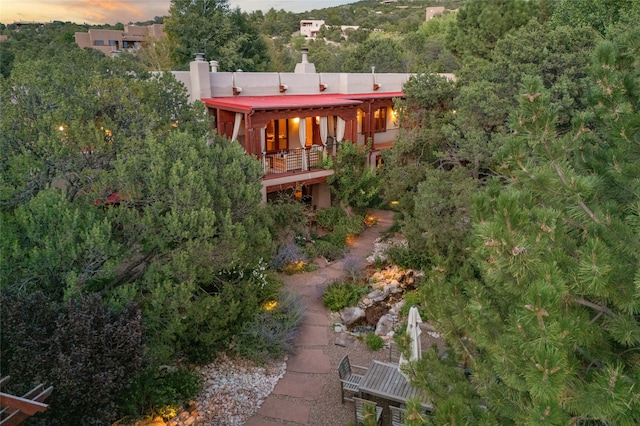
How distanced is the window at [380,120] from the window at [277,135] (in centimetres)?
519

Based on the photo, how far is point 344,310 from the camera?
Answer: 37.6ft

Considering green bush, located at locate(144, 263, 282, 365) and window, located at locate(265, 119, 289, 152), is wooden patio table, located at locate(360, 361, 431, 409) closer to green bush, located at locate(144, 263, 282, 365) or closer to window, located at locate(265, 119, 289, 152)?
green bush, located at locate(144, 263, 282, 365)

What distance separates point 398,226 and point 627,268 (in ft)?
42.9

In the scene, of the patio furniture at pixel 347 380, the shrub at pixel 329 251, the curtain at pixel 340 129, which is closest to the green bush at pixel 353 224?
the shrub at pixel 329 251

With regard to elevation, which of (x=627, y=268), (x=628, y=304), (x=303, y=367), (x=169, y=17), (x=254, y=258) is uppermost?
(x=169, y=17)

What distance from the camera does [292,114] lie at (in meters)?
15.6

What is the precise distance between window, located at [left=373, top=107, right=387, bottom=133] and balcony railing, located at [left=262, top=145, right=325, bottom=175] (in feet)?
18.9

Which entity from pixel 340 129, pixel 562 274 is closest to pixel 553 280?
pixel 562 274

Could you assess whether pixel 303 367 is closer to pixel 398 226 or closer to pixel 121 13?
pixel 398 226

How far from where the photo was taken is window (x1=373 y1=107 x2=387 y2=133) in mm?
21862

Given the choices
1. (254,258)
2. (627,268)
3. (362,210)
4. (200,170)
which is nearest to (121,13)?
(200,170)

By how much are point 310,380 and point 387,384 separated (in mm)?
1932

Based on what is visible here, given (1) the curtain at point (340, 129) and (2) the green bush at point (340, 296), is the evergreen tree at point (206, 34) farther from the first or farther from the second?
(2) the green bush at point (340, 296)

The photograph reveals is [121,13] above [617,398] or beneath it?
above
